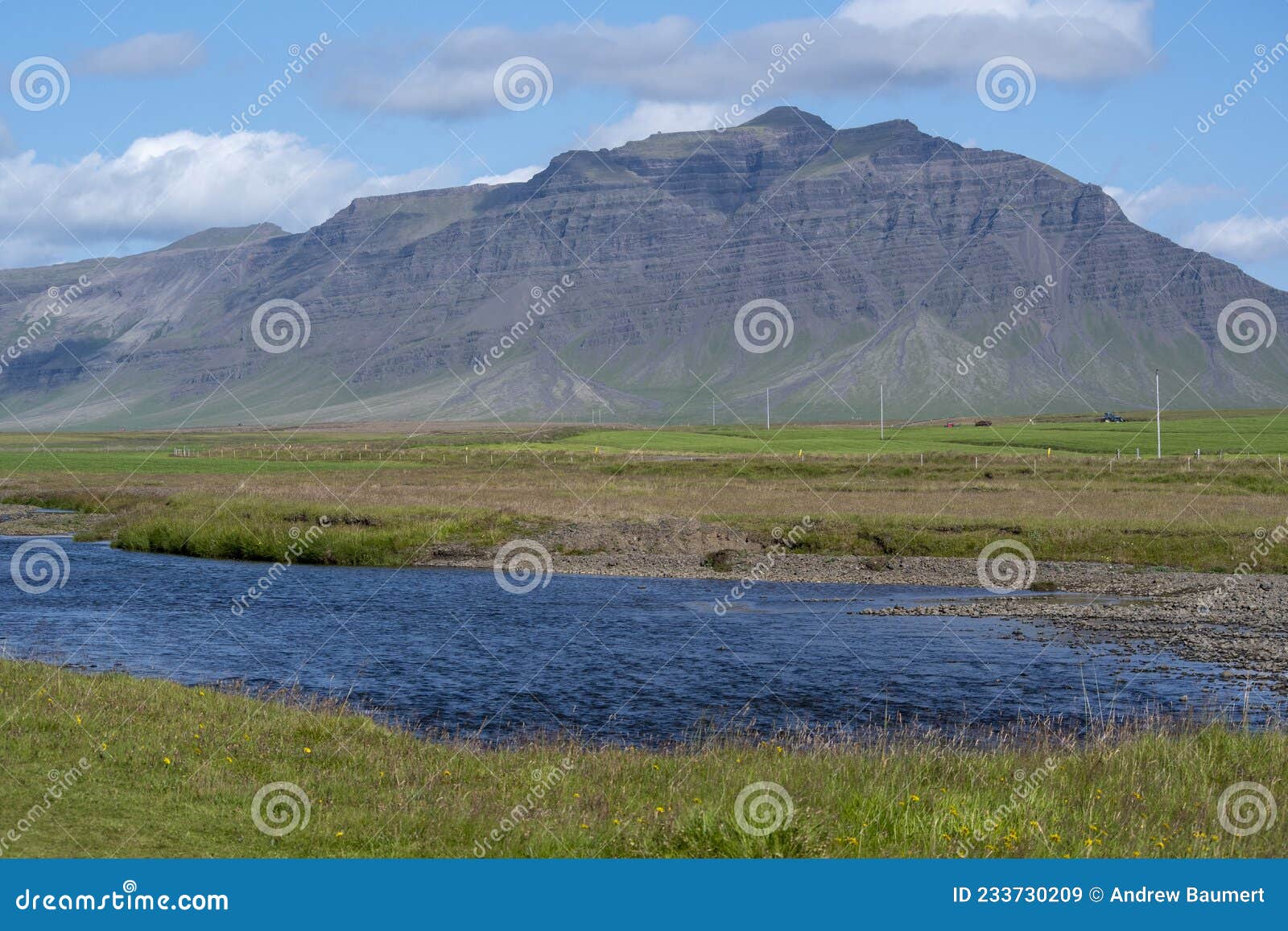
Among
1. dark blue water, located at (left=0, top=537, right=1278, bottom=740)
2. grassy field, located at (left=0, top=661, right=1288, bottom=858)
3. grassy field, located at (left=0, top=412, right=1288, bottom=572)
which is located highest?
grassy field, located at (left=0, top=412, right=1288, bottom=572)

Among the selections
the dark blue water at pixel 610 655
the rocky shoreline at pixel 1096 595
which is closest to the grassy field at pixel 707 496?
the rocky shoreline at pixel 1096 595

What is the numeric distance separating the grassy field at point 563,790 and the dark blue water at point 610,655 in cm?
456

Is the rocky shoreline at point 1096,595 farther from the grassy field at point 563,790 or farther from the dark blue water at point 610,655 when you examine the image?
the grassy field at point 563,790

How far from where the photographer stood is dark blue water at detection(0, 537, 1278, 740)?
2550cm

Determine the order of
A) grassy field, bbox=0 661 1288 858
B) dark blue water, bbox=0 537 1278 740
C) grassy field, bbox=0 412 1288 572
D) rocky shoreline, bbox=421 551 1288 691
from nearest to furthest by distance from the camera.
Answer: grassy field, bbox=0 661 1288 858, dark blue water, bbox=0 537 1278 740, rocky shoreline, bbox=421 551 1288 691, grassy field, bbox=0 412 1288 572

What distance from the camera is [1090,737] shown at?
2136 cm

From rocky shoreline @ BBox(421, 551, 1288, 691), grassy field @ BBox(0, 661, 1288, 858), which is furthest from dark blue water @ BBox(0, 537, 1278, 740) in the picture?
grassy field @ BBox(0, 661, 1288, 858)

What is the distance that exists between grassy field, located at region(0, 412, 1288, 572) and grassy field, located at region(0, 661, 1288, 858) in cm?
3500

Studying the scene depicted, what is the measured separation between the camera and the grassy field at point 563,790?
1296 centimetres

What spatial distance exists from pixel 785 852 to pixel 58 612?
106 ft

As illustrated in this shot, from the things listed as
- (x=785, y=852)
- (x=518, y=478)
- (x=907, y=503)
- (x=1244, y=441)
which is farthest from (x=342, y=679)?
(x=1244, y=441)

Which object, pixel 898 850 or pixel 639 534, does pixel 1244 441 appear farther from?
pixel 898 850

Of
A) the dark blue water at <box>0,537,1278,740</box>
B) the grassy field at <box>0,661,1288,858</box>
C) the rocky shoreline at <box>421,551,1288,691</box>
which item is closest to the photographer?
the grassy field at <box>0,661,1288,858</box>

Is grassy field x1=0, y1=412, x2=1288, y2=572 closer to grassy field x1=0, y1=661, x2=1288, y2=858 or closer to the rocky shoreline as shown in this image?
the rocky shoreline
